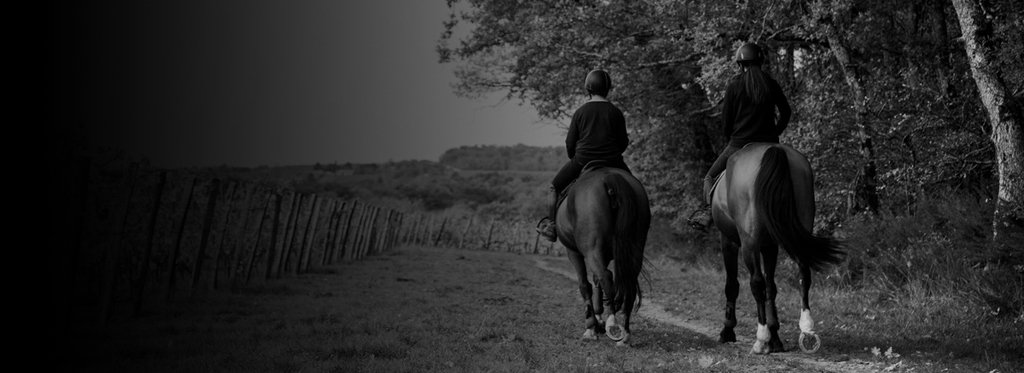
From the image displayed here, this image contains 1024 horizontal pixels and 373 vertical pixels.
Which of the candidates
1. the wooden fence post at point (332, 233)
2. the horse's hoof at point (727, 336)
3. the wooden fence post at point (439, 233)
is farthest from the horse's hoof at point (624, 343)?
the wooden fence post at point (439, 233)

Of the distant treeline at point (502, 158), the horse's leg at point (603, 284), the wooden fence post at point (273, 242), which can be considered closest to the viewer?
the horse's leg at point (603, 284)

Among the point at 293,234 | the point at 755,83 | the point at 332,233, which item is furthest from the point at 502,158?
the point at 755,83

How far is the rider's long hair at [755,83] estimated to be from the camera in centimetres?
703

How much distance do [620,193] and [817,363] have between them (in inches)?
96.0

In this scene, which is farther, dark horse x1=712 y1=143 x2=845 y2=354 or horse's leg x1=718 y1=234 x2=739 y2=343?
horse's leg x1=718 y1=234 x2=739 y2=343

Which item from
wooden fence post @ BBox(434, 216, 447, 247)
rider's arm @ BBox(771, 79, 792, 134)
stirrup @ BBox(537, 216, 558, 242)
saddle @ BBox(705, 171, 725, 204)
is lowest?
wooden fence post @ BBox(434, 216, 447, 247)

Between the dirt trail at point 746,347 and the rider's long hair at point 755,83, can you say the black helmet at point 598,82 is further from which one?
the dirt trail at point 746,347

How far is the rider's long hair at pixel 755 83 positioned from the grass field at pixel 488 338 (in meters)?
2.25

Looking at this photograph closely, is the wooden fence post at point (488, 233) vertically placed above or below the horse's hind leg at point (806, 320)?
below

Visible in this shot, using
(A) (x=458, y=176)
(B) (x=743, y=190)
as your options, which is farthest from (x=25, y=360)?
(A) (x=458, y=176)

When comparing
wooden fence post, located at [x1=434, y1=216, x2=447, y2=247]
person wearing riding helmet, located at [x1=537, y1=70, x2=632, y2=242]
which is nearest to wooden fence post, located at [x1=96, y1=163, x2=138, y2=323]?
person wearing riding helmet, located at [x1=537, y1=70, x2=632, y2=242]

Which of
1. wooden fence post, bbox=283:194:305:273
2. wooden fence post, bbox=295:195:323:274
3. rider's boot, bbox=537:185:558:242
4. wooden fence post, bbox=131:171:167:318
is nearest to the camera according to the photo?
rider's boot, bbox=537:185:558:242

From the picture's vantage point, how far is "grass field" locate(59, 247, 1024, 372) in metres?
5.82

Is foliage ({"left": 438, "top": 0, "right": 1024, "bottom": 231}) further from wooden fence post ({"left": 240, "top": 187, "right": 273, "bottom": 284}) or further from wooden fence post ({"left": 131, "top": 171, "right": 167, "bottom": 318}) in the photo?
wooden fence post ({"left": 131, "top": 171, "right": 167, "bottom": 318})
